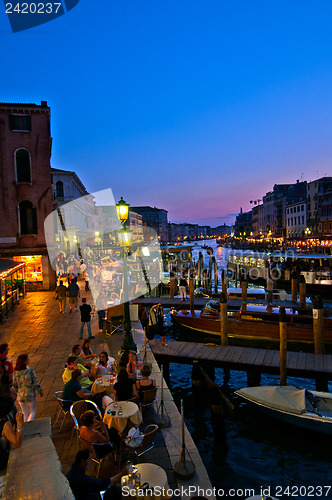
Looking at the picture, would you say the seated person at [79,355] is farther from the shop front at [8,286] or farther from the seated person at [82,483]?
the shop front at [8,286]

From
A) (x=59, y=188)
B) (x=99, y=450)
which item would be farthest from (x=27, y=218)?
(x=59, y=188)

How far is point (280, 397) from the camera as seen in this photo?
9234 mm

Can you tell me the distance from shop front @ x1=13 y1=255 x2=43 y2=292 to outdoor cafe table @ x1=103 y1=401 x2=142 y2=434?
1834cm

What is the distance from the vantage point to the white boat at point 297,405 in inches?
340

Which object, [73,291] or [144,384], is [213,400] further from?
[73,291]

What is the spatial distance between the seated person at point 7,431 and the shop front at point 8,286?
10.8m

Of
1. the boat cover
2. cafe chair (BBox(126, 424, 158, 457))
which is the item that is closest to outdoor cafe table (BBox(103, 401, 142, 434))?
cafe chair (BBox(126, 424, 158, 457))

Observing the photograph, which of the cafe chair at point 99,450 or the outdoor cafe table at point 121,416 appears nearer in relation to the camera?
the cafe chair at point 99,450

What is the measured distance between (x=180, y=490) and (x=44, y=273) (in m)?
19.9

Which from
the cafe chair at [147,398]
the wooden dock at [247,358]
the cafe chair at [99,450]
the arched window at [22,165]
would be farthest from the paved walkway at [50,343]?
the arched window at [22,165]

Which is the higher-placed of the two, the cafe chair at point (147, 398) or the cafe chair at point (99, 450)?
the cafe chair at point (99, 450)

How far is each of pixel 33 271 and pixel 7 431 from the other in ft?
65.8

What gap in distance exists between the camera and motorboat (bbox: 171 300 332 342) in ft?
51.3

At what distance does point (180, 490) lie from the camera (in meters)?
5.29
